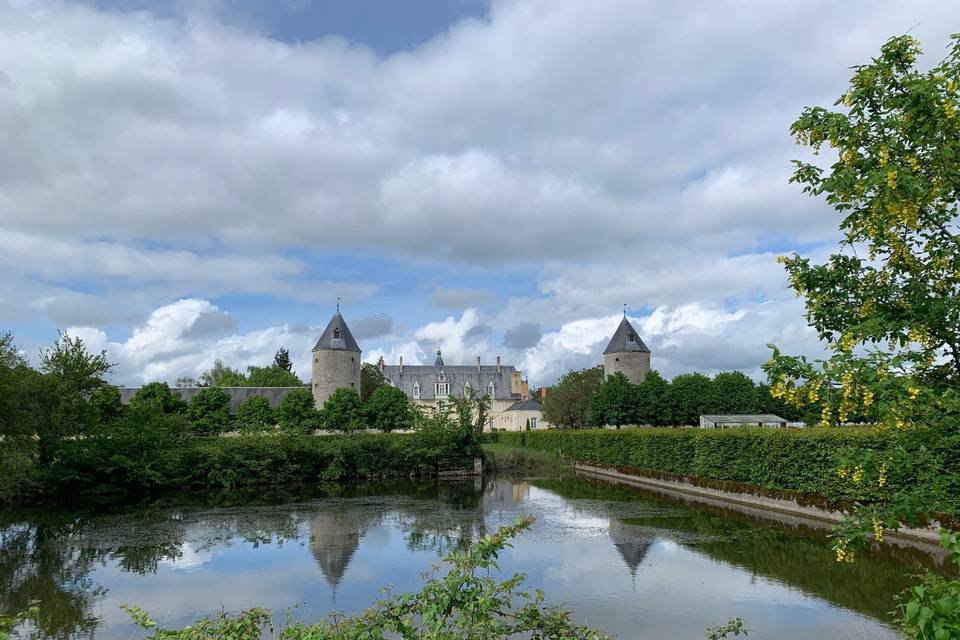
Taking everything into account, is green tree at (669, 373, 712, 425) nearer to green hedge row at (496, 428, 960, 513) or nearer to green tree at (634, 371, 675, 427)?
green tree at (634, 371, 675, 427)

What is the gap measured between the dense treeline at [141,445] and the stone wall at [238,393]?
10687 millimetres

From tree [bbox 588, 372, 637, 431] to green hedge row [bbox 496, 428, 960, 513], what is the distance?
15.0 m

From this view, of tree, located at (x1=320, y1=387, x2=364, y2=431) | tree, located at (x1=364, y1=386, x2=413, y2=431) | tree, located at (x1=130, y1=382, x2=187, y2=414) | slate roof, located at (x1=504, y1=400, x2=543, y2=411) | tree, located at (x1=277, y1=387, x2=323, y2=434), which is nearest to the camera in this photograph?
tree, located at (x1=130, y1=382, x2=187, y2=414)

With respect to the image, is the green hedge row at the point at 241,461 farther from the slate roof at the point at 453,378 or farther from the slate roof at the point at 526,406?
the slate roof at the point at 453,378

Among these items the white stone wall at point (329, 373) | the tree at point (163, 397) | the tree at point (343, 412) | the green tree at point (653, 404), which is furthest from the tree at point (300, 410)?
the green tree at point (653, 404)

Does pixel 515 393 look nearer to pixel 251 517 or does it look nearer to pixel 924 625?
pixel 251 517

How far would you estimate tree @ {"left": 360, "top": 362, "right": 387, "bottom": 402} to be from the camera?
68219 mm

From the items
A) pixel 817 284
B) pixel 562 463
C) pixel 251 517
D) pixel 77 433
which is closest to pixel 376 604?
pixel 817 284

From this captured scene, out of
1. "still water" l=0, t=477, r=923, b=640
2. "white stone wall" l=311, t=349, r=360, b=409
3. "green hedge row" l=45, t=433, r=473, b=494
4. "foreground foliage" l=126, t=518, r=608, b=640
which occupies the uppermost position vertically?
"white stone wall" l=311, t=349, r=360, b=409

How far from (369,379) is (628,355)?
26321 millimetres

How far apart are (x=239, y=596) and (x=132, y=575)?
119 inches

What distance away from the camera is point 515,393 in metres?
88.9

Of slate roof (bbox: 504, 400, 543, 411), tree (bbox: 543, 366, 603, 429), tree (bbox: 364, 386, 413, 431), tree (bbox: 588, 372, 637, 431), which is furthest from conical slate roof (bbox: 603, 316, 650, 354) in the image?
tree (bbox: 364, 386, 413, 431)

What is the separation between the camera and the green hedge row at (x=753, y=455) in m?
17.0
